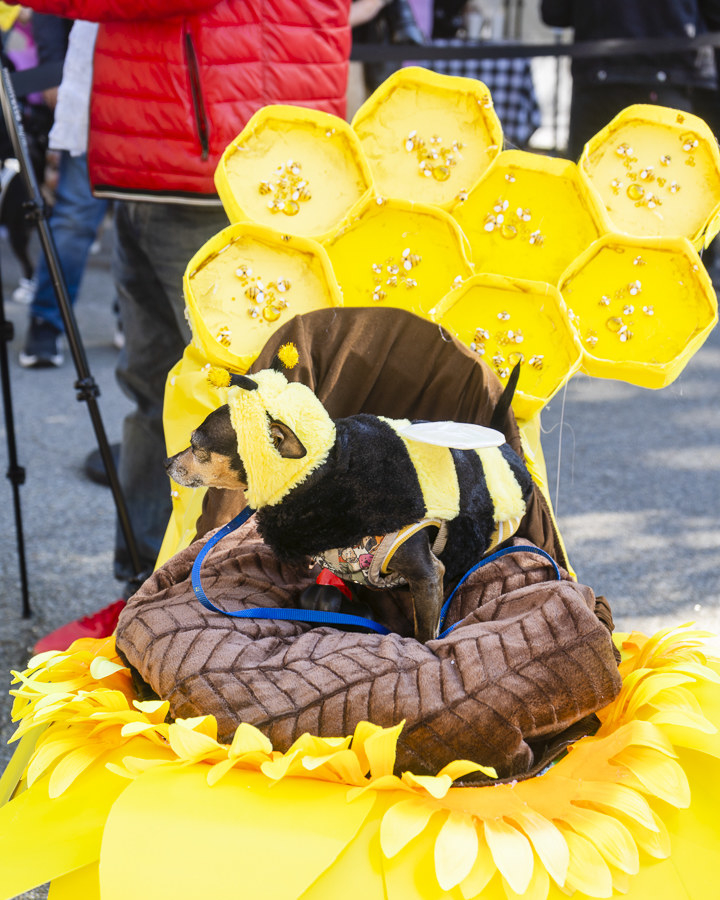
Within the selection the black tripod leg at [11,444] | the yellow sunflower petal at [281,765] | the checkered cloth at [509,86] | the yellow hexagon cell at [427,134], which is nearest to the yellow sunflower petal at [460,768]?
the yellow sunflower petal at [281,765]

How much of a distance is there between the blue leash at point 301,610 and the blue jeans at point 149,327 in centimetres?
65

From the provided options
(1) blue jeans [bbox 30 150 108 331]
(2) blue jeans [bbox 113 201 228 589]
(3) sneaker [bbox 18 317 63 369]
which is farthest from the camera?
(3) sneaker [bbox 18 317 63 369]

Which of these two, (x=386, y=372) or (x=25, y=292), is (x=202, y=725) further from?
(x=25, y=292)

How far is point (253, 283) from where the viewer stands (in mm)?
1260

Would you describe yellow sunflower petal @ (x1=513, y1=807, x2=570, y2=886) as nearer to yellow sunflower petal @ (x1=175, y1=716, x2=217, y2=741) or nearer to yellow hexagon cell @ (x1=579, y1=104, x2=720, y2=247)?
yellow sunflower petal @ (x1=175, y1=716, x2=217, y2=741)

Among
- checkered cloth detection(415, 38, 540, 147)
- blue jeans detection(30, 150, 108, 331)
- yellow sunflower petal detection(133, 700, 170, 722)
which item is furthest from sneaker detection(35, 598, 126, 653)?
checkered cloth detection(415, 38, 540, 147)

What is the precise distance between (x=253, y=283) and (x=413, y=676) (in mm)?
598

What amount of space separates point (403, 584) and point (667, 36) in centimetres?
241

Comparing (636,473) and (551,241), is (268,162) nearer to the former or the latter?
(551,241)

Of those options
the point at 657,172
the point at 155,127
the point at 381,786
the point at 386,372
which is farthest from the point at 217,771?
the point at 155,127

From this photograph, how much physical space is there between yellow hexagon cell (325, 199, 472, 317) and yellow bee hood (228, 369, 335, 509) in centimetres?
38

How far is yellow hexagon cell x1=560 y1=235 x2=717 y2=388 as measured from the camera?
1.21 m

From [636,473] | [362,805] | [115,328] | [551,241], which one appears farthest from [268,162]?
[115,328]

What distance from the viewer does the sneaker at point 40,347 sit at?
3621 millimetres
